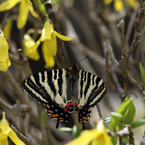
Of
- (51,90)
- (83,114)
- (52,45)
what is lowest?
(83,114)

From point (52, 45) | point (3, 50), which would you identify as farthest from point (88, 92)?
point (3, 50)

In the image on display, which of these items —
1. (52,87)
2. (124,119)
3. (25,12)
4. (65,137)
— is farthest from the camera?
(65,137)

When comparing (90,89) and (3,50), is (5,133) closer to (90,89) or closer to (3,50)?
(3,50)

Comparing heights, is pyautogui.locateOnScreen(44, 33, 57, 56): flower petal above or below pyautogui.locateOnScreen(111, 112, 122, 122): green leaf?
above

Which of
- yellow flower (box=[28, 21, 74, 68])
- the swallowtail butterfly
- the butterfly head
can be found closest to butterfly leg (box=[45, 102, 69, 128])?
the swallowtail butterfly

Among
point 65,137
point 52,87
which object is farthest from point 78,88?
point 65,137

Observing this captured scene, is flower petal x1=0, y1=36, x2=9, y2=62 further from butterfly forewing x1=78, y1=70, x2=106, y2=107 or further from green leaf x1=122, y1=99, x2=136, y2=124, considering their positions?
green leaf x1=122, y1=99, x2=136, y2=124

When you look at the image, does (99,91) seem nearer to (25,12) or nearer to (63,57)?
(63,57)
